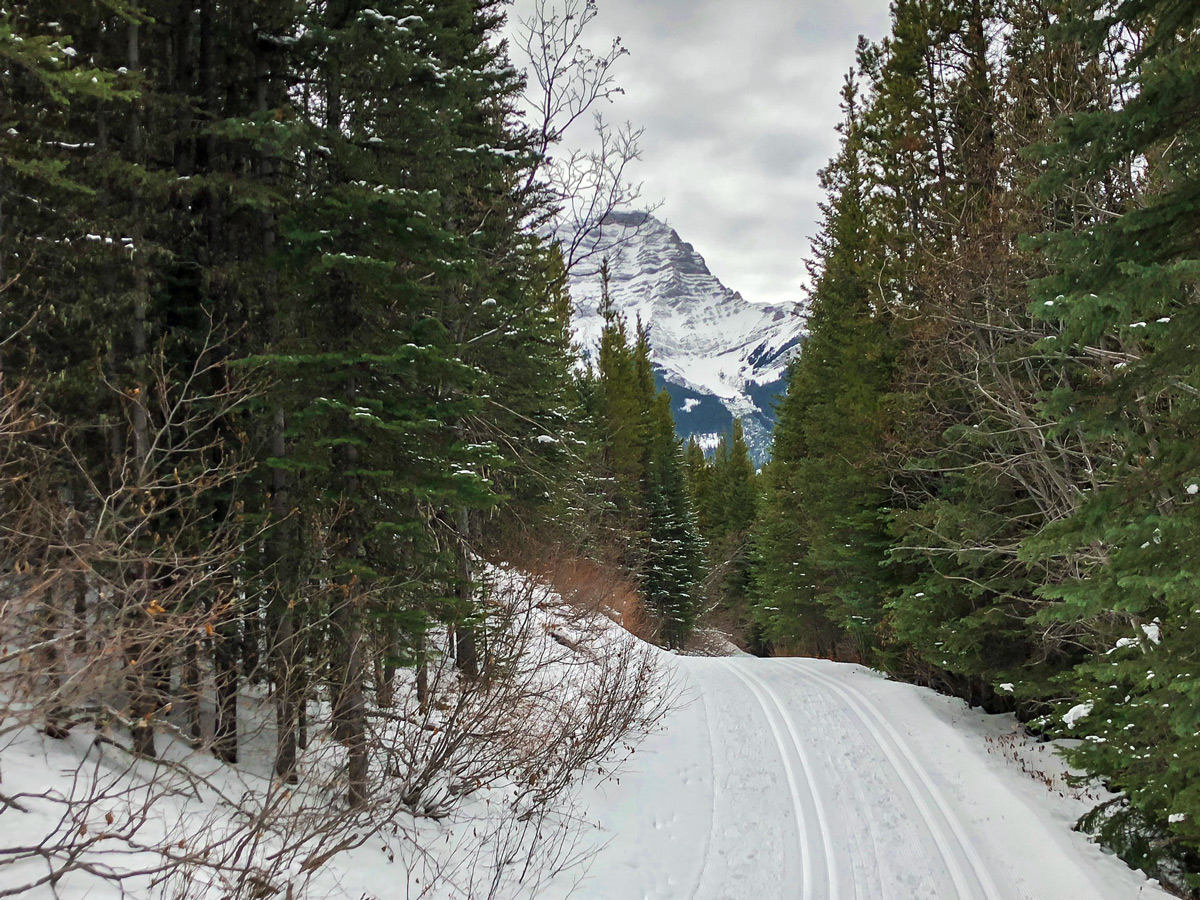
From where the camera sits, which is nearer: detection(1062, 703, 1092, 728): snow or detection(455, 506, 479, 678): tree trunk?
detection(1062, 703, 1092, 728): snow

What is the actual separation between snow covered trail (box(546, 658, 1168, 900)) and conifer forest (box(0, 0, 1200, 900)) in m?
0.75

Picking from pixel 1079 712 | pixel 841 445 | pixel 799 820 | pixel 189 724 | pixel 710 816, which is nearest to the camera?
Result: pixel 189 724

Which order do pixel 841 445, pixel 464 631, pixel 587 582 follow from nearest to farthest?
1. pixel 464 631
2. pixel 841 445
3. pixel 587 582

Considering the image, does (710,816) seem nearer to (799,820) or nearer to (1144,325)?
(799,820)

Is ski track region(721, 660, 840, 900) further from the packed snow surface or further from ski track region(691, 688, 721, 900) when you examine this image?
ski track region(691, 688, 721, 900)

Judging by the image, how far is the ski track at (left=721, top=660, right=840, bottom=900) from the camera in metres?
7.84

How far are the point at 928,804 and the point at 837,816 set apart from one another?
4.80ft

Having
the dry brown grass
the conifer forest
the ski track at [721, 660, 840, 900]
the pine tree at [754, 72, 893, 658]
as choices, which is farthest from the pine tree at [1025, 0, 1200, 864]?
the dry brown grass

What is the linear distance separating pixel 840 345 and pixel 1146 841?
16.2 metres

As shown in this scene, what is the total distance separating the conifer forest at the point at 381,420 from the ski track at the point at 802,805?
231 cm

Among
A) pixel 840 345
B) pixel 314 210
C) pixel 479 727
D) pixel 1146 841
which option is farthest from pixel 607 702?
pixel 840 345

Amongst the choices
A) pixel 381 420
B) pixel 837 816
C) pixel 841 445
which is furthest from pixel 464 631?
pixel 841 445

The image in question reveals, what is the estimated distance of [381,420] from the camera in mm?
7137

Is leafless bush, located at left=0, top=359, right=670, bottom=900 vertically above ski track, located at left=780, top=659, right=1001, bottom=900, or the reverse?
leafless bush, located at left=0, top=359, right=670, bottom=900
